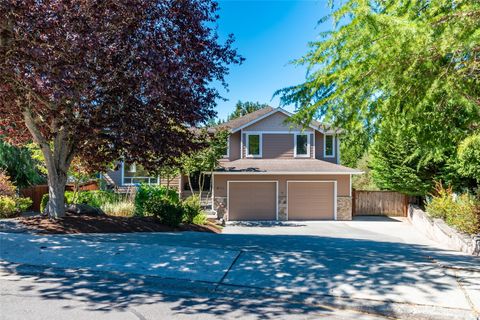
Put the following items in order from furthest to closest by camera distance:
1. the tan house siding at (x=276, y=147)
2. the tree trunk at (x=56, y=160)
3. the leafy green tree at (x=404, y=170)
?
1. the tan house siding at (x=276, y=147)
2. the leafy green tree at (x=404, y=170)
3. the tree trunk at (x=56, y=160)

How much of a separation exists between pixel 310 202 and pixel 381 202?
16.8ft

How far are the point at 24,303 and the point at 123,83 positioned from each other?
478cm

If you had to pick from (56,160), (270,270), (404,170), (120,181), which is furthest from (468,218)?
(120,181)

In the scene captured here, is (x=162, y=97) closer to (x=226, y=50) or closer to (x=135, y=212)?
(x=226, y=50)

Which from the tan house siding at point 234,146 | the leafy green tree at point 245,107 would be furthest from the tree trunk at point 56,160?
the leafy green tree at point 245,107

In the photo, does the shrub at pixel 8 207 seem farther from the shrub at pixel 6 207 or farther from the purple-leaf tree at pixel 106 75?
the purple-leaf tree at pixel 106 75

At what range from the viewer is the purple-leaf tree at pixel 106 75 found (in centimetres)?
724

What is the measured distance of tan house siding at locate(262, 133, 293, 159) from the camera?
2300 cm

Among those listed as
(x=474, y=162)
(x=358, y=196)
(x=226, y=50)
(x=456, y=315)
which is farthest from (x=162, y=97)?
(x=358, y=196)

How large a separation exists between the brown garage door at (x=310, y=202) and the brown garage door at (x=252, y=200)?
1026 mm

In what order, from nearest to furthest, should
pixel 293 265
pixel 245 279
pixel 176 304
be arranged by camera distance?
pixel 176 304
pixel 245 279
pixel 293 265

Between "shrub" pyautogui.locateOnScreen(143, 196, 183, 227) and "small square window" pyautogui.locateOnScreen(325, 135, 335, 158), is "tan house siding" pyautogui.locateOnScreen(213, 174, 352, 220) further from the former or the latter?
"shrub" pyautogui.locateOnScreen(143, 196, 183, 227)

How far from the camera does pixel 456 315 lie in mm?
4648

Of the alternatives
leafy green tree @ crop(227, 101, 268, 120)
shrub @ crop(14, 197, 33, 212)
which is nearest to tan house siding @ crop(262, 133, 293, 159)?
shrub @ crop(14, 197, 33, 212)
